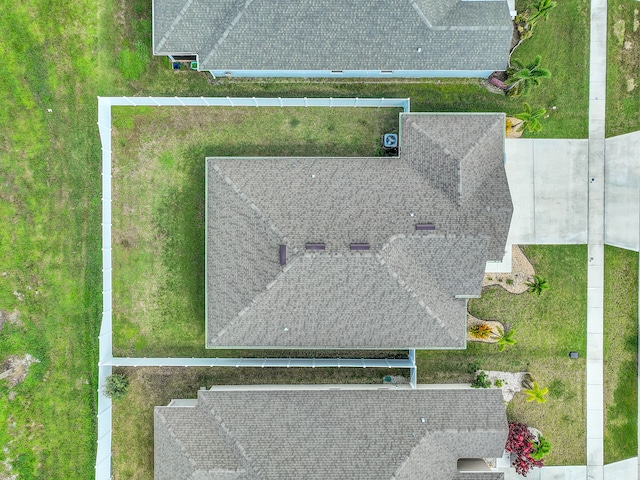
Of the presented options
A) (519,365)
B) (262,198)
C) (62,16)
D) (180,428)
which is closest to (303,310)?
(262,198)

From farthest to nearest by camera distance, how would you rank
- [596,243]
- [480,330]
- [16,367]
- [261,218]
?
[596,243]
[16,367]
[480,330]
[261,218]

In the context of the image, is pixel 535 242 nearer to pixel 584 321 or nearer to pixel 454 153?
pixel 584 321

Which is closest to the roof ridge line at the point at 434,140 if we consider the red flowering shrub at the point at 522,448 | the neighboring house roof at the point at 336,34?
the neighboring house roof at the point at 336,34

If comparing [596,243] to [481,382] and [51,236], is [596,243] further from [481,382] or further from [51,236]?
[51,236]

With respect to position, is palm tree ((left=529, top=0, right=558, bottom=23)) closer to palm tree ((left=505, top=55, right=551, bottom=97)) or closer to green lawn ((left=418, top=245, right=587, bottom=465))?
palm tree ((left=505, top=55, right=551, bottom=97))

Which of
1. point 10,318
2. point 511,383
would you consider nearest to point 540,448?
point 511,383

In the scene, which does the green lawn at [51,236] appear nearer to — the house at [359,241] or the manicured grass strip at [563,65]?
the house at [359,241]

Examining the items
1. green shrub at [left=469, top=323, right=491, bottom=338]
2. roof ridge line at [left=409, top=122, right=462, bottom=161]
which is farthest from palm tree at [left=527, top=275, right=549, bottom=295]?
roof ridge line at [left=409, top=122, right=462, bottom=161]

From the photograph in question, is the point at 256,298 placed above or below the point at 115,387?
above
